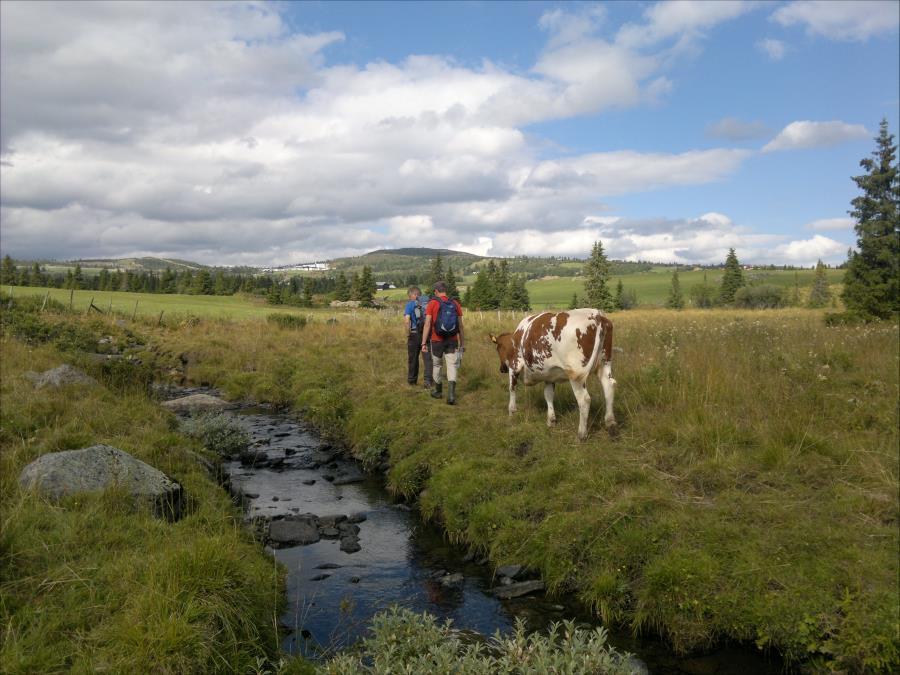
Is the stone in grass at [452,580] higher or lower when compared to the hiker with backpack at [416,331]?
lower

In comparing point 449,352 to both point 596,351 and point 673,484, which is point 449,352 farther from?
point 673,484

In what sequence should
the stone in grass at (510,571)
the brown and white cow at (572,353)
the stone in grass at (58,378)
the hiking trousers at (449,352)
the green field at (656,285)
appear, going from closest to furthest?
the stone in grass at (510,571)
the brown and white cow at (572,353)
the stone in grass at (58,378)
the hiking trousers at (449,352)
the green field at (656,285)

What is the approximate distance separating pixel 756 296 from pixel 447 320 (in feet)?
242

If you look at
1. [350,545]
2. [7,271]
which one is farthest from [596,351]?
[7,271]

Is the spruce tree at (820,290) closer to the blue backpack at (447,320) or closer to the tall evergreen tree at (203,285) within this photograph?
the blue backpack at (447,320)

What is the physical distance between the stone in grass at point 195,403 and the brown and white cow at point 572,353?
33.4 ft

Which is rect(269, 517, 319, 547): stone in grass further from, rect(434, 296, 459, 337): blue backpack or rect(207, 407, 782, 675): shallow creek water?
rect(434, 296, 459, 337): blue backpack

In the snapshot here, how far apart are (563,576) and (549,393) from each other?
4.50 metres

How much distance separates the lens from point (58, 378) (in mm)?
11672

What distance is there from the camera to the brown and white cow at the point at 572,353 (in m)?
9.52

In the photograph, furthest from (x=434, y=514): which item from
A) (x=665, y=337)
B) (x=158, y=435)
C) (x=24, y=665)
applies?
(x=665, y=337)

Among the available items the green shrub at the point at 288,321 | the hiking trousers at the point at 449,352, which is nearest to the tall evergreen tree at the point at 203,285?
the green shrub at the point at 288,321

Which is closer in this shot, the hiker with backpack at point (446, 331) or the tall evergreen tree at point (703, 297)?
the hiker with backpack at point (446, 331)

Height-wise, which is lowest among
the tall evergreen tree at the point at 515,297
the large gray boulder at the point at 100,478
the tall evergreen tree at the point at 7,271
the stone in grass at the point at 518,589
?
the stone in grass at the point at 518,589
